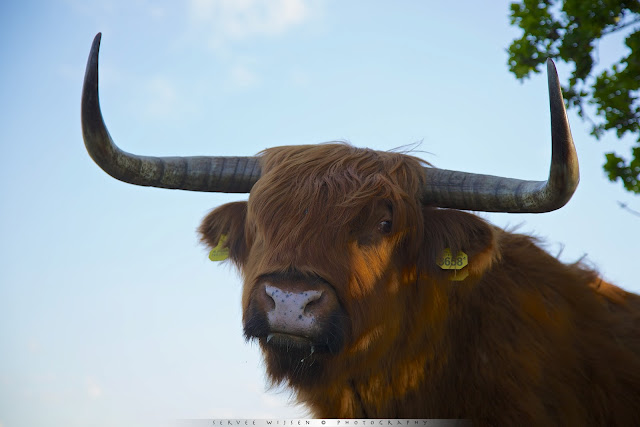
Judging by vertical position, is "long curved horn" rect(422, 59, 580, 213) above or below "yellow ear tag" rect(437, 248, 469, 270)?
above

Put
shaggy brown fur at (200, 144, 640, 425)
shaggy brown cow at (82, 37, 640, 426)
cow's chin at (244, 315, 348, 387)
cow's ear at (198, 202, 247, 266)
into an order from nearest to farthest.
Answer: cow's chin at (244, 315, 348, 387) → shaggy brown cow at (82, 37, 640, 426) → shaggy brown fur at (200, 144, 640, 425) → cow's ear at (198, 202, 247, 266)

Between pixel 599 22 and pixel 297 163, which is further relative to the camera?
pixel 599 22

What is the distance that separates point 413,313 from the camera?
4.57 m

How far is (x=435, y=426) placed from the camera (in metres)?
4.37

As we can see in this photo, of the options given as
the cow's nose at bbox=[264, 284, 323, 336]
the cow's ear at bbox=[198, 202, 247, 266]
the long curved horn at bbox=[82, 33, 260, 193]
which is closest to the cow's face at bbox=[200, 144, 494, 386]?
the cow's nose at bbox=[264, 284, 323, 336]

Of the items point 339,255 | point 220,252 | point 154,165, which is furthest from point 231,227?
point 339,255

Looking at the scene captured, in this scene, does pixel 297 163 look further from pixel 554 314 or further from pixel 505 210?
pixel 554 314

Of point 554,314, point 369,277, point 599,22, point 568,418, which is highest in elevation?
point 599,22

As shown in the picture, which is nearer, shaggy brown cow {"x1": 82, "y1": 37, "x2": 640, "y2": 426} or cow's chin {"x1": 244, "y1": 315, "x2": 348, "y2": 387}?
cow's chin {"x1": 244, "y1": 315, "x2": 348, "y2": 387}

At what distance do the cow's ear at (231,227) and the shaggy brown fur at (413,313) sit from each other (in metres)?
0.16

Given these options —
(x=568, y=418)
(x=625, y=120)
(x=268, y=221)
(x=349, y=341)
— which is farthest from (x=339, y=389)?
(x=625, y=120)

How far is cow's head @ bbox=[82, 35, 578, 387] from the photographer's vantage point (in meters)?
3.81

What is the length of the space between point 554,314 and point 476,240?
91cm

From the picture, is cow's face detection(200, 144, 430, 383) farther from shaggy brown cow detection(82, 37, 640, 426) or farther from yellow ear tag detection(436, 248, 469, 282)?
yellow ear tag detection(436, 248, 469, 282)
